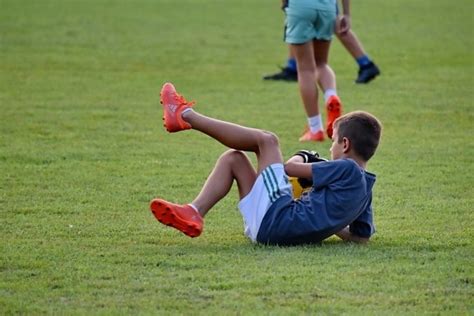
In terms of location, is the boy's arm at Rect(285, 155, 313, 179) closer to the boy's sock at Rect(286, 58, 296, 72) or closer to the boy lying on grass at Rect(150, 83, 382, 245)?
the boy lying on grass at Rect(150, 83, 382, 245)

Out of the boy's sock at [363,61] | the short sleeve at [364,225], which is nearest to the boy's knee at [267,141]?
Answer: the short sleeve at [364,225]

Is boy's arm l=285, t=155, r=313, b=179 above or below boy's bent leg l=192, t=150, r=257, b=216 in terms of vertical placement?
above

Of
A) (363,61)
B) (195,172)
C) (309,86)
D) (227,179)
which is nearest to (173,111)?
(227,179)

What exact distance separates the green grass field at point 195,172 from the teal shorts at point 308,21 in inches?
36.2

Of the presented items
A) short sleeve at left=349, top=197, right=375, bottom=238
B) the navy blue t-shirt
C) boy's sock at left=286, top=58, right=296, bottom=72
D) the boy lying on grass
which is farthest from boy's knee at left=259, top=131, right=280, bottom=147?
boy's sock at left=286, top=58, right=296, bottom=72

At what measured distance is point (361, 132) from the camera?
6633 millimetres

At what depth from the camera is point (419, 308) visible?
5484 mm

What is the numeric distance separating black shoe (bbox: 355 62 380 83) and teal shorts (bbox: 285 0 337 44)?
10.4 ft

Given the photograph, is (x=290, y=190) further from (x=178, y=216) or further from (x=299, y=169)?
(x=178, y=216)

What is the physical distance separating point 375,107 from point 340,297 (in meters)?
7.17

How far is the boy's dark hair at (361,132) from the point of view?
261 inches

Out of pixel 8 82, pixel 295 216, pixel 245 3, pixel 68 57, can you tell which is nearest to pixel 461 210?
pixel 295 216

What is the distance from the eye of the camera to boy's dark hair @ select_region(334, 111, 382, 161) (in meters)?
6.63

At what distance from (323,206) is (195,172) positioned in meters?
2.92
